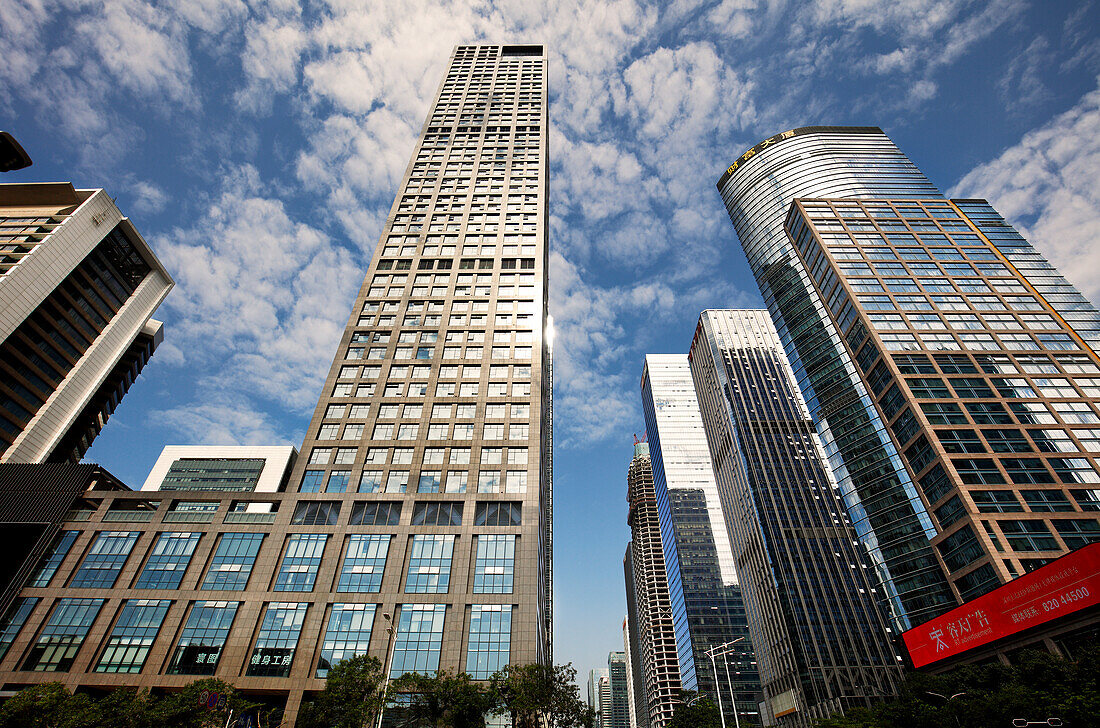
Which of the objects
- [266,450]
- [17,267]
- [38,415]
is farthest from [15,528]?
[266,450]

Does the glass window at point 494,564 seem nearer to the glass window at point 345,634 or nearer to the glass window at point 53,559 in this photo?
the glass window at point 345,634

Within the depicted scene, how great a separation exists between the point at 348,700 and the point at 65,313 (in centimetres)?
8401

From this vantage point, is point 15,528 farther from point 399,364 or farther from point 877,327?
point 877,327

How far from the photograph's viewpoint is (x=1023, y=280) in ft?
299

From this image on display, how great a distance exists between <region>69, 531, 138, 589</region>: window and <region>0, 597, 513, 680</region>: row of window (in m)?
2.07

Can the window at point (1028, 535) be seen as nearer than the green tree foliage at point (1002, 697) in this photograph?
No

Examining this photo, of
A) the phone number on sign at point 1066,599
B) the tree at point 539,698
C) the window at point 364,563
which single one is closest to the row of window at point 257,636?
the window at point 364,563

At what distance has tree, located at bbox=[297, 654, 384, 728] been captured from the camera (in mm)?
42375

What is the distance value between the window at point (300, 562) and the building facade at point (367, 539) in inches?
5.6

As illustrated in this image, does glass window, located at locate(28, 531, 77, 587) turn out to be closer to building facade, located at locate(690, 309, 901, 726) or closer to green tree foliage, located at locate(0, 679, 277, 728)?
green tree foliage, located at locate(0, 679, 277, 728)

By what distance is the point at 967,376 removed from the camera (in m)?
77.6

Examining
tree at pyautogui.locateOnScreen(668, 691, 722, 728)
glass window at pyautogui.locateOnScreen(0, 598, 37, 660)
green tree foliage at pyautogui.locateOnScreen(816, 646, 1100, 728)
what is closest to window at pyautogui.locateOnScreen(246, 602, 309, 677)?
glass window at pyautogui.locateOnScreen(0, 598, 37, 660)

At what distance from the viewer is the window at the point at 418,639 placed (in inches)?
2088

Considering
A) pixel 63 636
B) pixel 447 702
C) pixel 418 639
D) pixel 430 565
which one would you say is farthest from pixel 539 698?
pixel 63 636
